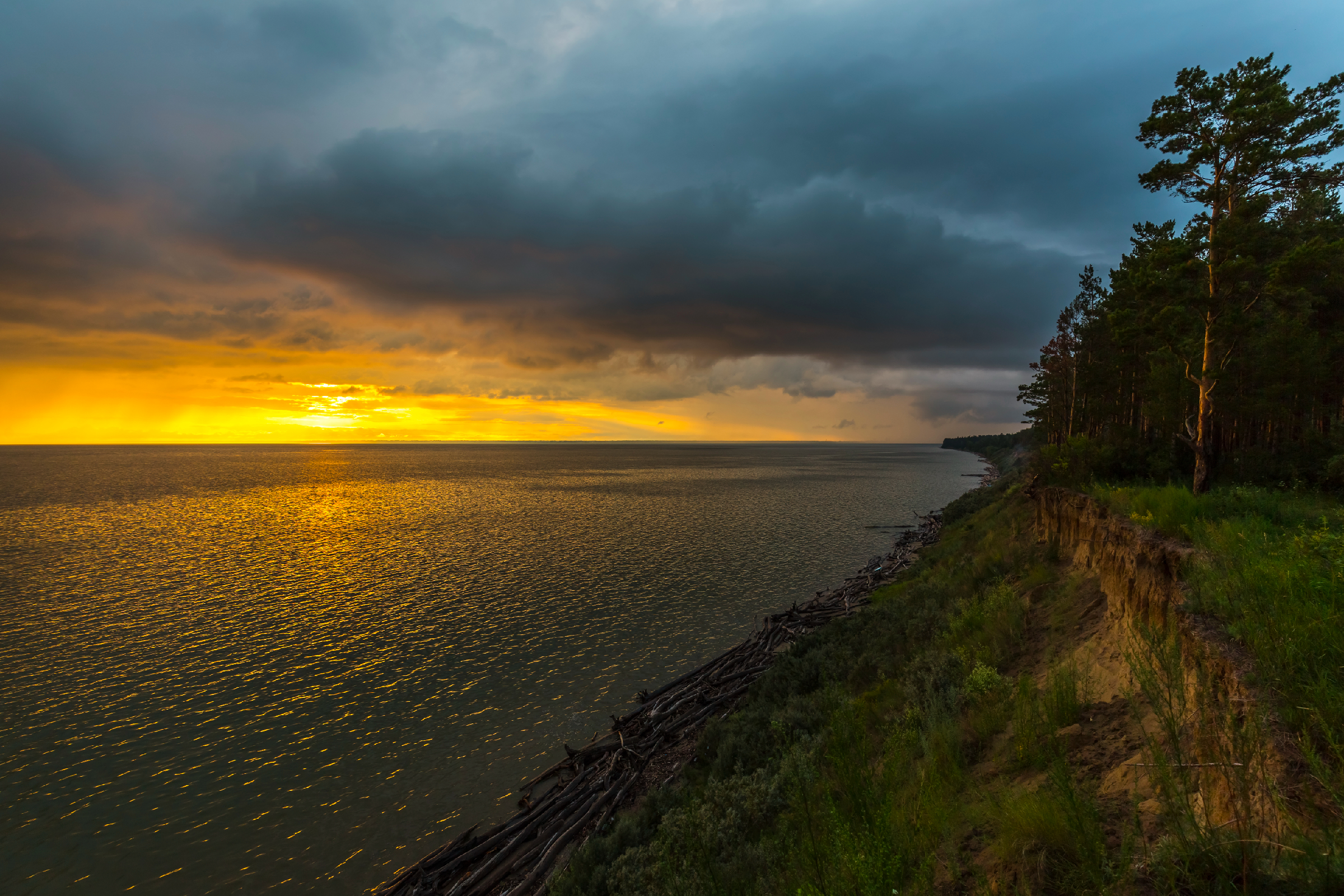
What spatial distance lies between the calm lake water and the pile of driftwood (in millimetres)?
1104

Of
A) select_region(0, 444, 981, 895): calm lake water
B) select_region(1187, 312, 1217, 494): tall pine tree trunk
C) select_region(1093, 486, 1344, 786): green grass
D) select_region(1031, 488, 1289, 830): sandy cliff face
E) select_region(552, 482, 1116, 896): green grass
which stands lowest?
select_region(0, 444, 981, 895): calm lake water

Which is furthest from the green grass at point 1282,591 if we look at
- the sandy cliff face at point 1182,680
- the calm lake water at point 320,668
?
the calm lake water at point 320,668

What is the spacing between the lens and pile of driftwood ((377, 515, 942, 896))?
11.2m

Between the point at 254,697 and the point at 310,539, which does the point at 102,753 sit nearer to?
the point at 254,697

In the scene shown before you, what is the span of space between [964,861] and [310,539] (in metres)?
57.9

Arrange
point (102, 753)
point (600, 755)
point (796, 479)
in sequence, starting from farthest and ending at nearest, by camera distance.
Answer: point (796, 479) < point (102, 753) < point (600, 755)

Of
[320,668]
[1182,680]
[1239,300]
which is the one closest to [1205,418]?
[1239,300]

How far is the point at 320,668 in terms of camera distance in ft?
71.9

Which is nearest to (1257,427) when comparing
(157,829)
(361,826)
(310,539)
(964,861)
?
(964,861)

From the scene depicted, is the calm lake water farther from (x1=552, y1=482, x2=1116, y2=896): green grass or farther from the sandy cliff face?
the sandy cliff face

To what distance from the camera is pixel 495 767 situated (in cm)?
1521

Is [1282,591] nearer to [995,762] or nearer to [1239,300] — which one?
[995,762]

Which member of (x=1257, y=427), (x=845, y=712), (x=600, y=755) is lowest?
(x=600, y=755)

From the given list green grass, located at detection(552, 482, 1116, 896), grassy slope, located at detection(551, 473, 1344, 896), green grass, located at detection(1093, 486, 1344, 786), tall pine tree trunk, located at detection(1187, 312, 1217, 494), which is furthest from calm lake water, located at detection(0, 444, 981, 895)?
tall pine tree trunk, located at detection(1187, 312, 1217, 494)
